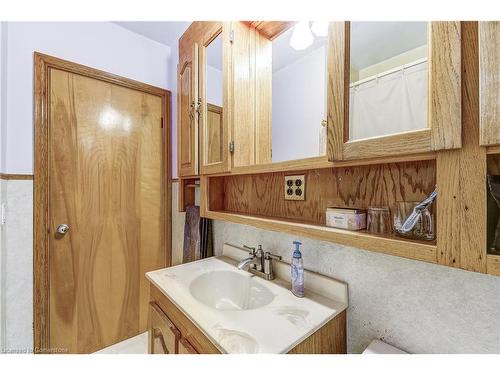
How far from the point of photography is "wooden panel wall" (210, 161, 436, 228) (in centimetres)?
65

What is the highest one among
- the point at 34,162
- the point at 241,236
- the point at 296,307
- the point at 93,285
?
the point at 34,162

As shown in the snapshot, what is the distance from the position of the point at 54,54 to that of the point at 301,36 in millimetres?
1454

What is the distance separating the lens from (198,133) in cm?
126

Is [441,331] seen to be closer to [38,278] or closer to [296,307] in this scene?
[296,307]

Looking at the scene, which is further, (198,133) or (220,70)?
(198,133)

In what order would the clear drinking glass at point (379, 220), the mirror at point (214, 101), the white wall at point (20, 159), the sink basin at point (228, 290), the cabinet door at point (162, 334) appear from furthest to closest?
the white wall at point (20, 159), the mirror at point (214, 101), the sink basin at point (228, 290), the cabinet door at point (162, 334), the clear drinking glass at point (379, 220)

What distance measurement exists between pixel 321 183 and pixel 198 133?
29.2 inches

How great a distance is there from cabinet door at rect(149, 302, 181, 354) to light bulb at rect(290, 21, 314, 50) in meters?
1.21

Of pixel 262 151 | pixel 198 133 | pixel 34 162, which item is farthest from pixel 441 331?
pixel 34 162

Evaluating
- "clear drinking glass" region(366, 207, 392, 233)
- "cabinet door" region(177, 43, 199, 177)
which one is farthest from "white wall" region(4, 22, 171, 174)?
"clear drinking glass" region(366, 207, 392, 233)

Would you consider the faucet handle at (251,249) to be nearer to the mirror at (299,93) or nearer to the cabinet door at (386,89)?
the mirror at (299,93)

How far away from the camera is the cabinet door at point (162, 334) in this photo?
0.84m

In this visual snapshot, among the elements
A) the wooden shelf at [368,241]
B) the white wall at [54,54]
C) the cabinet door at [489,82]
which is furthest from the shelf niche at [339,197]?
the white wall at [54,54]

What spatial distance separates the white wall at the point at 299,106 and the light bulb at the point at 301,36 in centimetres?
5
